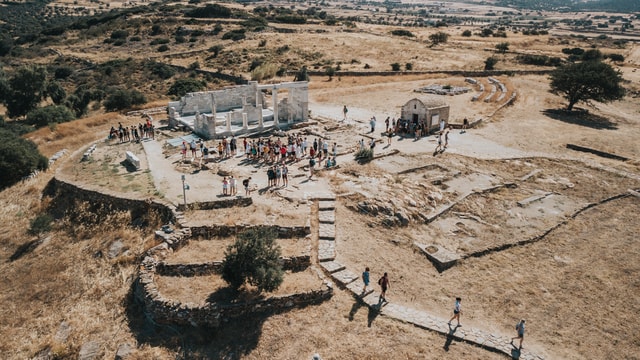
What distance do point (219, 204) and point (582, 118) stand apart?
3223cm

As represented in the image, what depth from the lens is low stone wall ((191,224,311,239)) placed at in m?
16.5

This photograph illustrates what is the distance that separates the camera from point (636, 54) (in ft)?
243

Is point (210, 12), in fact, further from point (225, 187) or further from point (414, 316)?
point (414, 316)

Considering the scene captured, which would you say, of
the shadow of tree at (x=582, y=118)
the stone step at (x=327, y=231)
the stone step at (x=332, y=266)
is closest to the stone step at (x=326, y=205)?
the stone step at (x=327, y=231)

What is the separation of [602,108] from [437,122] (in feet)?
68.3

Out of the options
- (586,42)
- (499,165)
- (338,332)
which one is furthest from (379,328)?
(586,42)

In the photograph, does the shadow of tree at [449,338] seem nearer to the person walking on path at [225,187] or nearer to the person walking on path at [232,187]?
the person walking on path at [232,187]

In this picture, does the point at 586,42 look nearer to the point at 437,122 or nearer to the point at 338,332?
the point at 437,122

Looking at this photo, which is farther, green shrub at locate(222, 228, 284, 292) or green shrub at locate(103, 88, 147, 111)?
green shrub at locate(103, 88, 147, 111)

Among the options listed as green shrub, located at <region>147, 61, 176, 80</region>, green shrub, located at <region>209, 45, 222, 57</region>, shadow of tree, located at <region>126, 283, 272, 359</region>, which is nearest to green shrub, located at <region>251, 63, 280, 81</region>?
green shrub, located at <region>147, 61, 176, 80</region>

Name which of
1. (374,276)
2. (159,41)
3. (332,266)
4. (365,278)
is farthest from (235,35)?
(365,278)

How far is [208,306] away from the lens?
13.0 meters

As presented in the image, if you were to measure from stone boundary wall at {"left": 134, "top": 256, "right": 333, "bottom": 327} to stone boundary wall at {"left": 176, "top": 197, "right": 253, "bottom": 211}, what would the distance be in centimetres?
418

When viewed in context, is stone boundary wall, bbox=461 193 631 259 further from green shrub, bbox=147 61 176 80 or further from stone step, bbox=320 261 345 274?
green shrub, bbox=147 61 176 80
